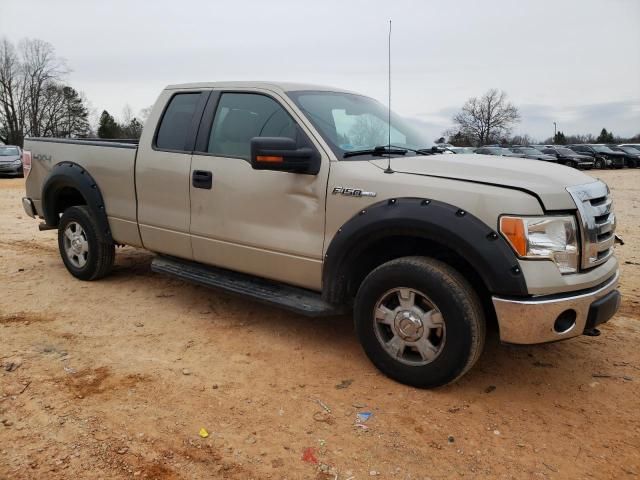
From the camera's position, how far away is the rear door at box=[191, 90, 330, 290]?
12.6ft

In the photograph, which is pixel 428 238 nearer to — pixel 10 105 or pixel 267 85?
pixel 267 85

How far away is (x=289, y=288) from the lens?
4.16 metres

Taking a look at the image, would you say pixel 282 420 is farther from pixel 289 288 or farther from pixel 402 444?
pixel 289 288

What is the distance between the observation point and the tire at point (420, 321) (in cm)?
323

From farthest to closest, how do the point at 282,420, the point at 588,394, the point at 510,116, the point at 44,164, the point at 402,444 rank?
the point at 510,116 < the point at 44,164 < the point at 588,394 < the point at 282,420 < the point at 402,444

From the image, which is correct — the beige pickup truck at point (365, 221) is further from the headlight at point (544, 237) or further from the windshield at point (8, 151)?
the windshield at point (8, 151)

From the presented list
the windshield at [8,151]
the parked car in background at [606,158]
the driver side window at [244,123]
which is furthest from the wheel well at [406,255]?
the parked car in background at [606,158]

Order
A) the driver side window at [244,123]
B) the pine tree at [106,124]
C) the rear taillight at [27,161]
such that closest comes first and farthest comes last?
1. the driver side window at [244,123]
2. the rear taillight at [27,161]
3. the pine tree at [106,124]

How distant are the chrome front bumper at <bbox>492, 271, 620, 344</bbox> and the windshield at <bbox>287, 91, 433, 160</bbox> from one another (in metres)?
1.44

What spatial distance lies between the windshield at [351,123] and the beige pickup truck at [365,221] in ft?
0.06

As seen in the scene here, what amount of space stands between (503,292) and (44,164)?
4.97 metres

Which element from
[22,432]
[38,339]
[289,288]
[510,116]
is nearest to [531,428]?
[289,288]

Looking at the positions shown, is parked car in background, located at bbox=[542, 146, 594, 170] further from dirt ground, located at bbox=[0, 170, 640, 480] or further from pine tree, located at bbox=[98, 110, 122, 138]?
pine tree, located at bbox=[98, 110, 122, 138]

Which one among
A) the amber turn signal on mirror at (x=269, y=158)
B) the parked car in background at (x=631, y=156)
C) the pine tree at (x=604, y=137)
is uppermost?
the pine tree at (x=604, y=137)
